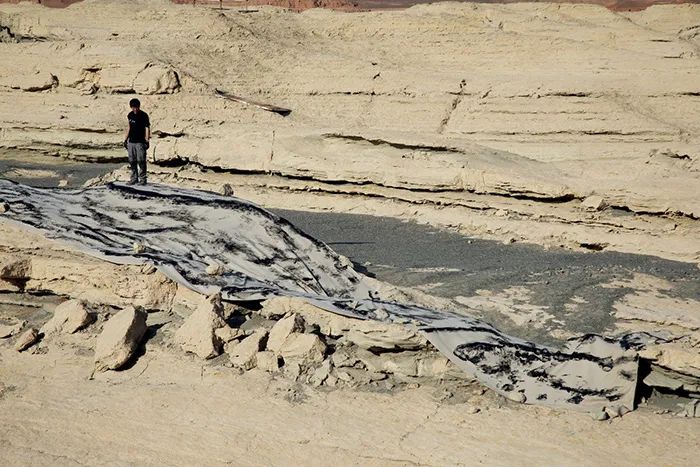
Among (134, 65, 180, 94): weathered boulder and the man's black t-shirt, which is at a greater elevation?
(134, 65, 180, 94): weathered boulder

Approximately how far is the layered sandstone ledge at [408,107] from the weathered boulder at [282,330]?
4.38 metres

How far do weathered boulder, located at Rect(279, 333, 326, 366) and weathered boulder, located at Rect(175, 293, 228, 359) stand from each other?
466 mm

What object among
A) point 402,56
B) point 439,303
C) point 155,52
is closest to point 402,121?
point 402,56

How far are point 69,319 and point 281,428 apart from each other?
193 centimetres

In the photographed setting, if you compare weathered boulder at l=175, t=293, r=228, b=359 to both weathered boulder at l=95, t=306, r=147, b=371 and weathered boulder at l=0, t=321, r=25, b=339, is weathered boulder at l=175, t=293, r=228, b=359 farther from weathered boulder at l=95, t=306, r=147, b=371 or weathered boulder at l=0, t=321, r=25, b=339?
weathered boulder at l=0, t=321, r=25, b=339

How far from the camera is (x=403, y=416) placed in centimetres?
441

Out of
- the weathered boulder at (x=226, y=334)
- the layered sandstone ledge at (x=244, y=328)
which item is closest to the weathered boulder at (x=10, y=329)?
the layered sandstone ledge at (x=244, y=328)

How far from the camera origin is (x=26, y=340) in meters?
5.16

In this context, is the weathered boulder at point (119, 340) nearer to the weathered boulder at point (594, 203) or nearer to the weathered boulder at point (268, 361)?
the weathered boulder at point (268, 361)

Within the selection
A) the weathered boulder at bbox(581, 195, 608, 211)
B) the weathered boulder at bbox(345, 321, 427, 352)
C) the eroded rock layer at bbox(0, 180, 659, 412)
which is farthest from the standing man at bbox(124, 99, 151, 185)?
the weathered boulder at bbox(581, 195, 608, 211)

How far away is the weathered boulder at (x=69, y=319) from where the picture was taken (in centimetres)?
527

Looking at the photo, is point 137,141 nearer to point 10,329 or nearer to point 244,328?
point 10,329

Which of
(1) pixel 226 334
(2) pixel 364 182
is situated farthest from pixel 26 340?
(2) pixel 364 182

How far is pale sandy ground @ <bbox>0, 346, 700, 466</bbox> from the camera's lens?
13.4ft
